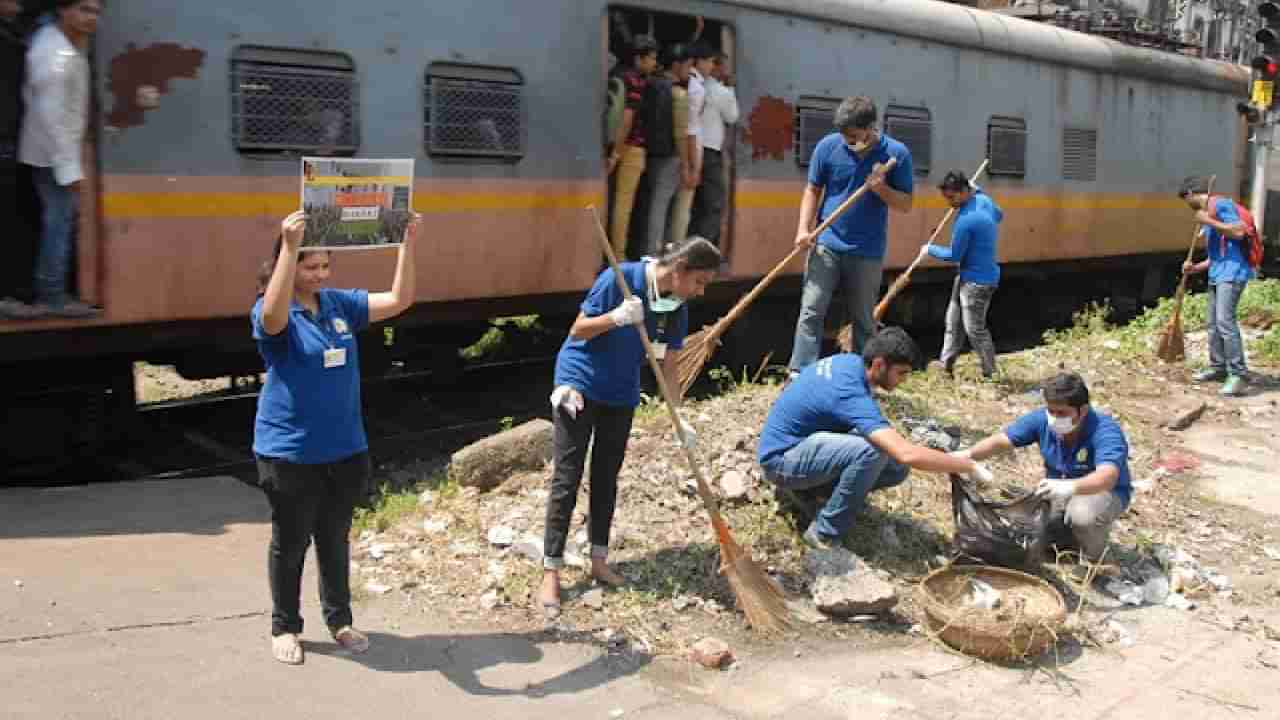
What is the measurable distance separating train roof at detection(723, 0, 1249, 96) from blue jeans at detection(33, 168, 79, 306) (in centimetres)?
507

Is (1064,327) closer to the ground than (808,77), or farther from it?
closer to the ground

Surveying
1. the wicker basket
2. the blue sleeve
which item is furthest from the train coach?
the wicker basket

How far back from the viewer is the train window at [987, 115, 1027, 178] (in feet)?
40.0

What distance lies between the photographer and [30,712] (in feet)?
13.6

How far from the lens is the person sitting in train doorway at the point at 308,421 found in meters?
4.42

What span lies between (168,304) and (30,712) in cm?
327

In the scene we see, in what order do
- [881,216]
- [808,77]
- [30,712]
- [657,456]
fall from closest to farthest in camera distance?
[30,712] → [657,456] → [881,216] → [808,77]

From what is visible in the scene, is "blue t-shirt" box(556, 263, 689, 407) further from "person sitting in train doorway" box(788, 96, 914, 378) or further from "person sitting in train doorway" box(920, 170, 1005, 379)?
"person sitting in train doorway" box(920, 170, 1005, 379)

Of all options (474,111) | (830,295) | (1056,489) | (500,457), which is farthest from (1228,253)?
(500,457)

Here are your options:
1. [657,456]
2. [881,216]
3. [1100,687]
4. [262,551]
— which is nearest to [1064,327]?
[881,216]

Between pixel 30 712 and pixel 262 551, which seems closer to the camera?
pixel 30 712

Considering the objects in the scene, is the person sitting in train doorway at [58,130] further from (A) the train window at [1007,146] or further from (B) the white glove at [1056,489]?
(A) the train window at [1007,146]

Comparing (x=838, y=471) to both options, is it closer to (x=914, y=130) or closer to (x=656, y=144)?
(x=656, y=144)

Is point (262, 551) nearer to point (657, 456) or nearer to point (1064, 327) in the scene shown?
point (657, 456)
